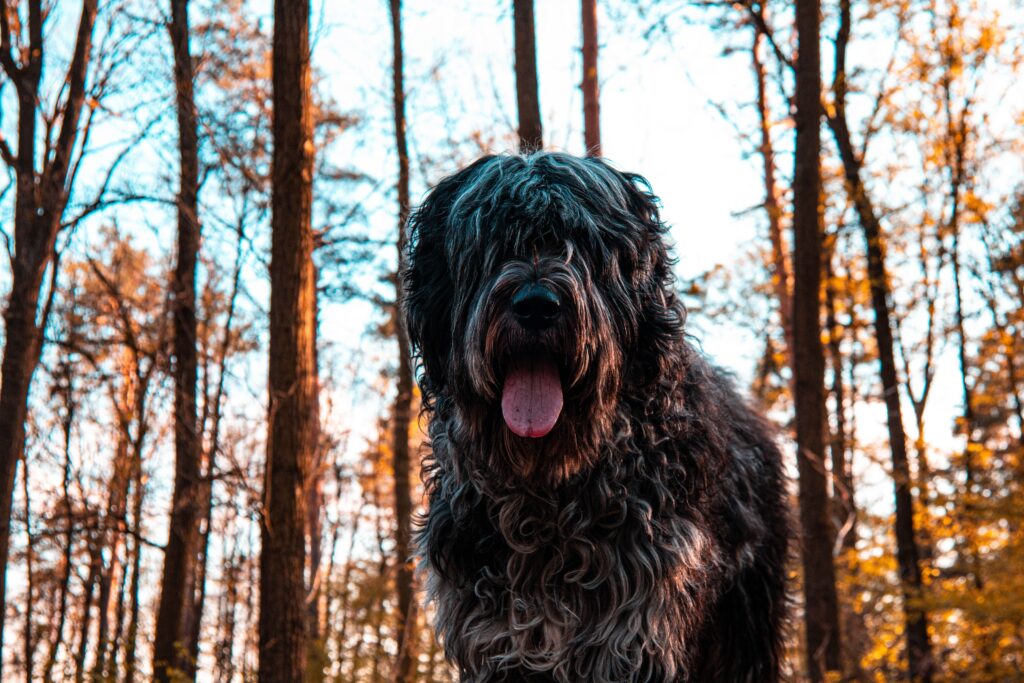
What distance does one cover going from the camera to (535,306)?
10.8 feet

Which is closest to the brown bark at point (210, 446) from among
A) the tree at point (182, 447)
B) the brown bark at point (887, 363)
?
the tree at point (182, 447)

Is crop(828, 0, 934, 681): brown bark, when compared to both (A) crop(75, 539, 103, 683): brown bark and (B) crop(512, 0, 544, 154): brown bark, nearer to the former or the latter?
(B) crop(512, 0, 544, 154): brown bark

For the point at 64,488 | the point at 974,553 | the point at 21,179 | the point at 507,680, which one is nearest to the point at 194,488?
the point at 21,179

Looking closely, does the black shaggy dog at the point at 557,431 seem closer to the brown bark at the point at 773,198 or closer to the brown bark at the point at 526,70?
the brown bark at the point at 526,70

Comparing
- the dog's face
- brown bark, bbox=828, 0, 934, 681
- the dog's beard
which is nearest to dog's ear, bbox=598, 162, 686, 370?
the dog's face

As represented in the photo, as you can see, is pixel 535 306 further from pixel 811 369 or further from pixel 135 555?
pixel 135 555

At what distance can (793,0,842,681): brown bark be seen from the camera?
314 inches

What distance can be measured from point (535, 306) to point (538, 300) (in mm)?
22

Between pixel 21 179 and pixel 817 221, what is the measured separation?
6931mm

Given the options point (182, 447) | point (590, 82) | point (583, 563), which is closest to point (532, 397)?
point (583, 563)

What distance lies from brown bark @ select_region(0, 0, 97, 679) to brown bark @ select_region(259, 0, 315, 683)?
306 centimetres

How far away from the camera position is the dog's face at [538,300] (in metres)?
3.34

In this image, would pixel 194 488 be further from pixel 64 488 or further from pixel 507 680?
pixel 507 680

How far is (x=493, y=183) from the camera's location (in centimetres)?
382
